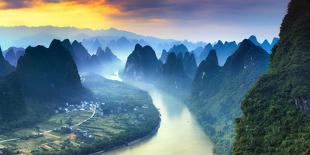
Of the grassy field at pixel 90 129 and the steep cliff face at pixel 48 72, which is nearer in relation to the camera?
the grassy field at pixel 90 129

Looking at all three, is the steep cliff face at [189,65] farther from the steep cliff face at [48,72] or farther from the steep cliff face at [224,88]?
the steep cliff face at [48,72]

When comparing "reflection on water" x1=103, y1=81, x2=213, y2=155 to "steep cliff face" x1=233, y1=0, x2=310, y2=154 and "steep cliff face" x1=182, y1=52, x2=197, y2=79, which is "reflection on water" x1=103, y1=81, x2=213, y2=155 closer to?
"steep cliff face" x1=233, y1=0, x2=310, y2=154

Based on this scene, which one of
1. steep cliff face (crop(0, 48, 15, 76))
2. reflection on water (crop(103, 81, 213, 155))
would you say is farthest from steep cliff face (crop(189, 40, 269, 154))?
steep cliff face (crop(0, 48, 15, 76))

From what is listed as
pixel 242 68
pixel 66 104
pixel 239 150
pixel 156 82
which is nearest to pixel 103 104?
pixel 66 104

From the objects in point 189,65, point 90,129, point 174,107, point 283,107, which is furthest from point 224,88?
point 189,65

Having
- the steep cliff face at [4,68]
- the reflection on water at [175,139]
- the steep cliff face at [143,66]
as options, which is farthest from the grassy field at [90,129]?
the steep cliff face at [143,66]

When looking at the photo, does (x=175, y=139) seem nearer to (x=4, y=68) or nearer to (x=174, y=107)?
(x=174, y=107)
